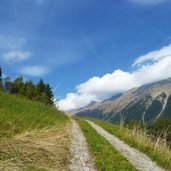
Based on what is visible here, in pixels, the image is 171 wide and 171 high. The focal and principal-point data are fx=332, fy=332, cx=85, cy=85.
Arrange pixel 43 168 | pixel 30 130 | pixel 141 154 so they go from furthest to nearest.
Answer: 1. pixel 141 154
2. pixel 30 130
3. pixel 43 168

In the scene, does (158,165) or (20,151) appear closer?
(20,151)

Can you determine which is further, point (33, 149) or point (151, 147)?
point (151, 147)

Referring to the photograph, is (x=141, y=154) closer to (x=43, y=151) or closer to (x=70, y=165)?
(x=70, y=165)

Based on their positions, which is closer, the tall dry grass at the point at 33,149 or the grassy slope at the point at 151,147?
the tall dry grass at the point at 33,149

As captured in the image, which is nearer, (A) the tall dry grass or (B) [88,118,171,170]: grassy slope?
(A) the tall dry grass

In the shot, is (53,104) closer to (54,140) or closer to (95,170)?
(54,140)

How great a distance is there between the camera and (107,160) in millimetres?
13328

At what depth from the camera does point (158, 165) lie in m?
15.5

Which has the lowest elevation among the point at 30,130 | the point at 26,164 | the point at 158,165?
the point at 158,165

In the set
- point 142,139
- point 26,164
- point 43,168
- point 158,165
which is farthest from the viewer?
point 142,139

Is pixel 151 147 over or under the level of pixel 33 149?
under

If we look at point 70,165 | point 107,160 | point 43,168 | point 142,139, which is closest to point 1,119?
point 43,168

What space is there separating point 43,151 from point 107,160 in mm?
8353

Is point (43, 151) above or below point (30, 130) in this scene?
below
